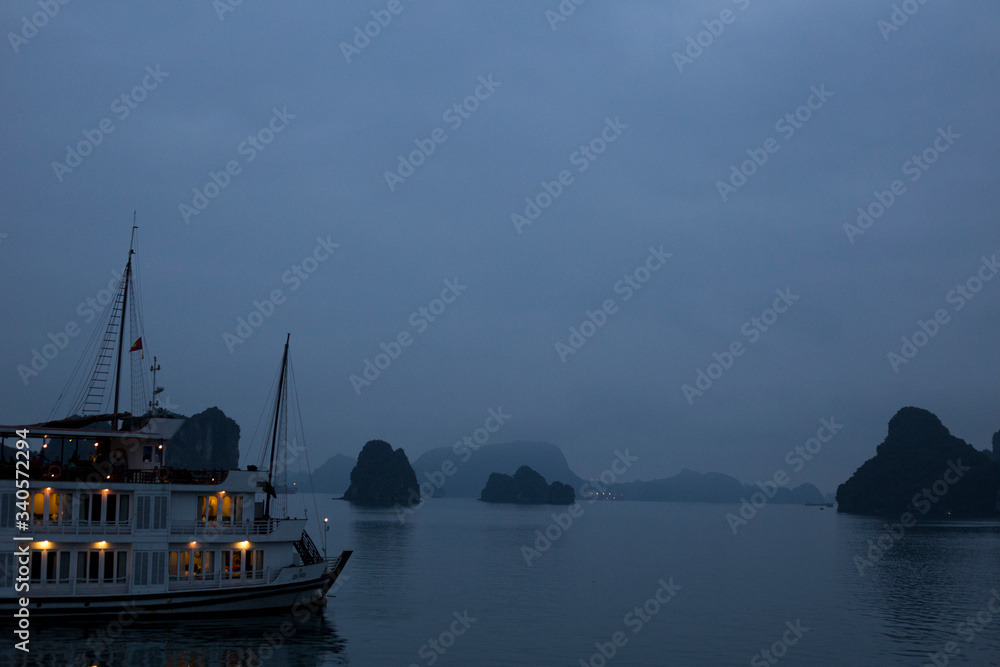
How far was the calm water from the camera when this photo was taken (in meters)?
38.9

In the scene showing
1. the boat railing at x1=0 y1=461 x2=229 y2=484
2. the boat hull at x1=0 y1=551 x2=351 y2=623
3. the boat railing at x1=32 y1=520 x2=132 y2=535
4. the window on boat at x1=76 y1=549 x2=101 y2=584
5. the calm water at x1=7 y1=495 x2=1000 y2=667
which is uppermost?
the boat railing at x1=0 y1=461 x2=229 y2=484

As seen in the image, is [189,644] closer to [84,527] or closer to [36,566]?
[84,527]

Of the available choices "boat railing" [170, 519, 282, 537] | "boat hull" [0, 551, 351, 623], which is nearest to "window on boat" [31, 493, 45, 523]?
"boat hull" [0, 551, 351, 623]

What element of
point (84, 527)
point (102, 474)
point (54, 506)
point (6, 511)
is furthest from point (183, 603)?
point (6, 511)

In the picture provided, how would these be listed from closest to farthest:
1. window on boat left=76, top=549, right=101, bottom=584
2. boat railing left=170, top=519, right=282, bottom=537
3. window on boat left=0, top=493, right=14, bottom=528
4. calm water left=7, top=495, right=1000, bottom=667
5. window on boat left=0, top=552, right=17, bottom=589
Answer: window on boat left=0, top=552, right=17, bottom=589 → window on boat left=0, top=493, right=14, bottom=528 → calm water left=7, top=495, right=1000, bottom=667 → window on boat left=76, top=549, right=101, bottom=584 → boat railing left=170, top=519, right=282, bottom=537

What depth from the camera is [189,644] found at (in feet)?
124

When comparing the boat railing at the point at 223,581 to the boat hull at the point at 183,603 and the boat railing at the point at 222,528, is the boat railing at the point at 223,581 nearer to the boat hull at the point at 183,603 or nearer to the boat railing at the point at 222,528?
the boat hull at the point at 183,603

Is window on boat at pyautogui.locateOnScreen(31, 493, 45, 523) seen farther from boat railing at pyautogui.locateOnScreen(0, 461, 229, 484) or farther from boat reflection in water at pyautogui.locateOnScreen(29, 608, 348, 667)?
boat reflection in water at pyautogui.locateOnScreen(29, 608, 348, 667)

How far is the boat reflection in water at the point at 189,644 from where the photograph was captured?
35125 mm

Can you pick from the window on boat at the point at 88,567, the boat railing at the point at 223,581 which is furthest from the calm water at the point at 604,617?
the window on boat at the point at 88,567

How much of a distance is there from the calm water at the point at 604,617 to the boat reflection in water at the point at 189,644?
123 millimetres

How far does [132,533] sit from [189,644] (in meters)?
6.16

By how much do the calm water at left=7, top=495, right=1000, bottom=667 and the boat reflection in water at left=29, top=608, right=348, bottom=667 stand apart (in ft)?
0.40

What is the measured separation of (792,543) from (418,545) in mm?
60302
